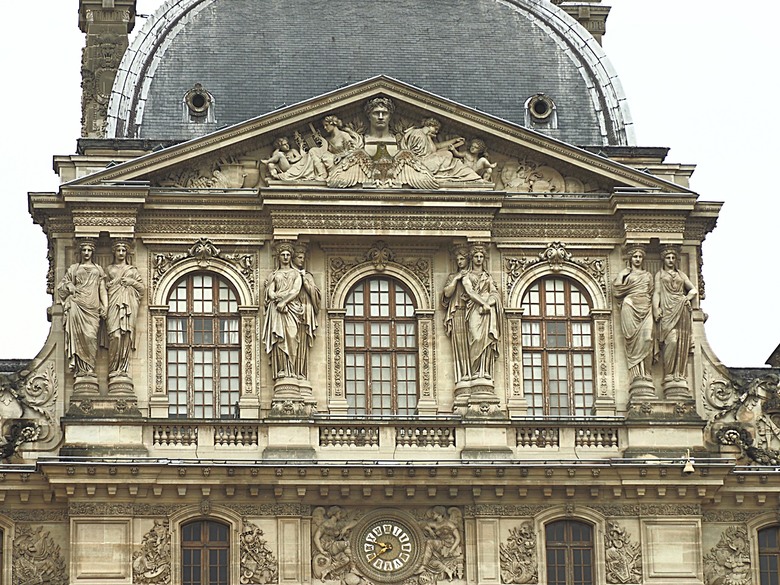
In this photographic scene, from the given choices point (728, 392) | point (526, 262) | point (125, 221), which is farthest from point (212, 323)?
point (728, 392)

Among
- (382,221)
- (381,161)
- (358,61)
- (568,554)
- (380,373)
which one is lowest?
(568,554)

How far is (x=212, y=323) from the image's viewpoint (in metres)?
52.4

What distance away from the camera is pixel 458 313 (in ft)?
172

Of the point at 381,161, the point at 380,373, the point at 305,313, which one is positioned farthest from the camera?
the point at 381,161

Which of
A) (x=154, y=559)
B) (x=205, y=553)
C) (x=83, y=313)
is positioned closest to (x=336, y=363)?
(x=205, y=553)

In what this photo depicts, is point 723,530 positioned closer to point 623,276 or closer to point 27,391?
point 623,276

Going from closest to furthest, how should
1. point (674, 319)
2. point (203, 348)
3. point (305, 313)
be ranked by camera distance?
1. point (305, 313)
2. point (674, 319)
3. point (203, 348)

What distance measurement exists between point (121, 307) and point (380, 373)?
17.2ft

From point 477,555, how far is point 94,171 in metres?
10.8

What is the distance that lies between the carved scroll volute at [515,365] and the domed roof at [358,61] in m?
4.61

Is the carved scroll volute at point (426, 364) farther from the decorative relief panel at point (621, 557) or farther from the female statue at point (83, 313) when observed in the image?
the female statue at point (83, 313)

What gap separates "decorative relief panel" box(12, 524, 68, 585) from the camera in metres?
50.3

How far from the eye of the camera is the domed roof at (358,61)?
55.1 meters

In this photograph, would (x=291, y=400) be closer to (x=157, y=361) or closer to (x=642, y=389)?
(x=157, y=361)
